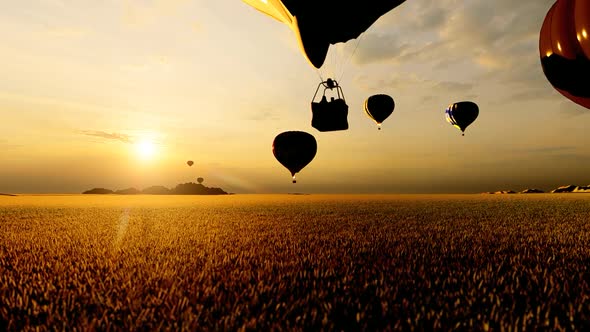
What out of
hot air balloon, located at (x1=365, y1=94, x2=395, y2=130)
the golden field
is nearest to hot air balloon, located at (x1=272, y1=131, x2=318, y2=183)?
hot air balloon, located at (x1=365, y1=94, x2=395, y2=130)

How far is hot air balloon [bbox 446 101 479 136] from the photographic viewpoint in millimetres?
30297

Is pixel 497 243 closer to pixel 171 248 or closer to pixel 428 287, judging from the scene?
pixel 428 287

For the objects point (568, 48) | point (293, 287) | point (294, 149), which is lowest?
point (293, 287)

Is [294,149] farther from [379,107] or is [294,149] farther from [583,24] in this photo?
[583,24]

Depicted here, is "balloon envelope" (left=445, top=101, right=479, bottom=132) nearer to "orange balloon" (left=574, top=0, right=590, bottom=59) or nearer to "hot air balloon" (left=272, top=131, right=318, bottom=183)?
"hot air balloon" (left=272, top=131, right=318, bottom=183)

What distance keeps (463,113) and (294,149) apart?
1593 centimetres

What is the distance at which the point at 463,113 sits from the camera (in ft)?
99.9

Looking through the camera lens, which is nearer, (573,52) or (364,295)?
(364,295)

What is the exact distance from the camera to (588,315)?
3484 mm

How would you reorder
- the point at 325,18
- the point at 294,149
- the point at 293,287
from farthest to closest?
the point at 294,149 → the point at 325,18 → the point at 293,287

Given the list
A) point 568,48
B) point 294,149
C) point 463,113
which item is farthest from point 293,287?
point 463,113

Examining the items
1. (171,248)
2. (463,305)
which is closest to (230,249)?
(171,248)

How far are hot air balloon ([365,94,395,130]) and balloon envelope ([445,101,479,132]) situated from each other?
668 cm

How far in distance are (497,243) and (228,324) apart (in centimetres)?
699
